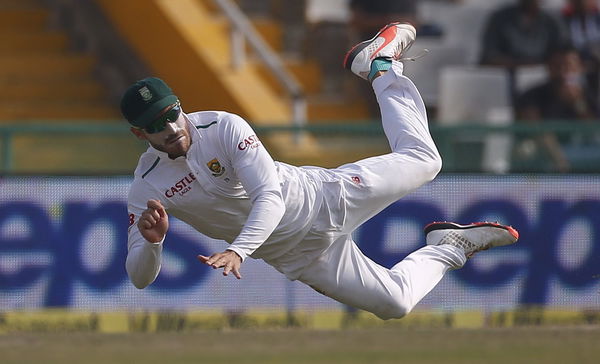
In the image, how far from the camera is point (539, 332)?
28.8 ft

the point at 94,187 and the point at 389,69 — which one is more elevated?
the point at 389,69

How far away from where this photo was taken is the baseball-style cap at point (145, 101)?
5.54 metres

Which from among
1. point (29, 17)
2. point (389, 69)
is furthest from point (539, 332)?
point (29, 17)

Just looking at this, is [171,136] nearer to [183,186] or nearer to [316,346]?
[183,186]

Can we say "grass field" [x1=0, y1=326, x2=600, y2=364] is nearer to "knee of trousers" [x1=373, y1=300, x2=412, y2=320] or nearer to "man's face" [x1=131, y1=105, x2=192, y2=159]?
"knee of trousers" [x1=373, y1=300, x2=412, y2=320]

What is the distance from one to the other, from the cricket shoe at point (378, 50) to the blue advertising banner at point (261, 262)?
8.28 ft

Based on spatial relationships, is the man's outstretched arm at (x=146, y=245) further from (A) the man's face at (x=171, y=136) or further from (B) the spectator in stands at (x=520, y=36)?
(B) the spectator in stands at (x=520, y=36)

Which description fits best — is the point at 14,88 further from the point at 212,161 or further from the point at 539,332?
the point at 212,161

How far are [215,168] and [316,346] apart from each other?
2.74 metres

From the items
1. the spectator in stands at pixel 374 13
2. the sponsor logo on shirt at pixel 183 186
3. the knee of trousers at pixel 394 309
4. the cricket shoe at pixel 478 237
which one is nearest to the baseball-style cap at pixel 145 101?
the sponsor logo on shirt at pixel 183 186

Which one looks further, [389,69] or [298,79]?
[298,79]

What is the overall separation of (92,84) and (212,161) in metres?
7.39

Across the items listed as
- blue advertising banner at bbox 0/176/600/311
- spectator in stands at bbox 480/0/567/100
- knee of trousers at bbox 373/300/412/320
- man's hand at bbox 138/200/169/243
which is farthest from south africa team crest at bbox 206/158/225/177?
spectator in stands at bbox 480/0/567/100

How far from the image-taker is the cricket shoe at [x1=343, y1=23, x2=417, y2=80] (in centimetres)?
655
